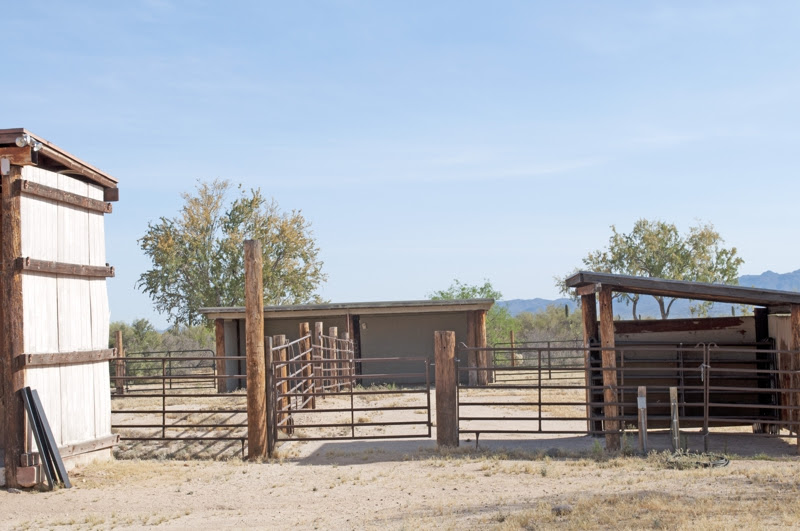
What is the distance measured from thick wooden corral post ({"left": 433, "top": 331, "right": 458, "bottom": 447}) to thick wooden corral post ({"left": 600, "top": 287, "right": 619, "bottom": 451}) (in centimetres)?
226

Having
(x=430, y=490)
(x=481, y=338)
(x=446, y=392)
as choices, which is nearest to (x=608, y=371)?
(x=446, y=392)

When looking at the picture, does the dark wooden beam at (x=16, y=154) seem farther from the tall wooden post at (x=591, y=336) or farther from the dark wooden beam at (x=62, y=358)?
the tall wooden post at (x=591, y=336)

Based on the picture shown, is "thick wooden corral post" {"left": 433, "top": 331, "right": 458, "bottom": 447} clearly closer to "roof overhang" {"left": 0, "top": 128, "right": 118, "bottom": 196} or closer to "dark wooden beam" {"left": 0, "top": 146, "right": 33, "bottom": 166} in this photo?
"roof overhang" {"left": 0, "top": 128, "right": 118, "bottom": 196}

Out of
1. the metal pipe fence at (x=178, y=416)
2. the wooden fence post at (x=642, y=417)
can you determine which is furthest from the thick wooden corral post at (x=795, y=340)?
the metal pipe fence at (x=178, y=416)

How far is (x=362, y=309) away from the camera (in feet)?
84.1

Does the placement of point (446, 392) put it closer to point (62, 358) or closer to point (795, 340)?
point (795, 340)

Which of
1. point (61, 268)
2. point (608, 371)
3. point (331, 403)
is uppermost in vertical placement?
point (61, 268)

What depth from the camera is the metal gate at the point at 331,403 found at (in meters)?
12.5

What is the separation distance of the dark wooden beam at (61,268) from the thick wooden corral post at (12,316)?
0.10 m

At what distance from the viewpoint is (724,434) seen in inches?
536

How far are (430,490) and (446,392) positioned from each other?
9.05ft

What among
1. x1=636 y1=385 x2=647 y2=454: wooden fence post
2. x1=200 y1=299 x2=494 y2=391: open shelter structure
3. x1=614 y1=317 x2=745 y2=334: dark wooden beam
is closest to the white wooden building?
x1=636 y1=385 x2=647 y2=454: wooden fence post

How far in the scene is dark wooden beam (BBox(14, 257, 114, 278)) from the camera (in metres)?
9.58

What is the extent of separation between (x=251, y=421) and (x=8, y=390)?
3530 mm
